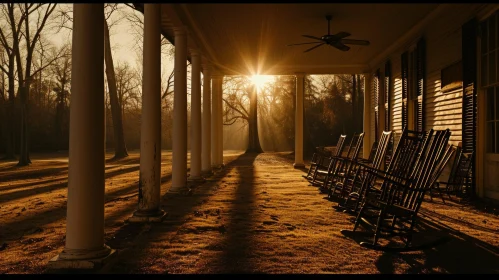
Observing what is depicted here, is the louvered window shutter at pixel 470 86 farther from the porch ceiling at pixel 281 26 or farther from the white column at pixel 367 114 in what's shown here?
the white column at pixel 367 114

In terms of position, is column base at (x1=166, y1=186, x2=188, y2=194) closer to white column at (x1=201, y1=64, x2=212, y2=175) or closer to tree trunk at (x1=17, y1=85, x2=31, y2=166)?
white column at (x1=201, y1=64, x2=212, y2=175)

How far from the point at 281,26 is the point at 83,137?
724 cm

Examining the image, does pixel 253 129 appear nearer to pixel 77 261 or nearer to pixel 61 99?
pixel 61 99

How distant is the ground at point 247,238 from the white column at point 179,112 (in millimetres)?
429

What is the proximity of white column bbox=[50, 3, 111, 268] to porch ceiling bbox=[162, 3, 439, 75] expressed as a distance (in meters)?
3.60

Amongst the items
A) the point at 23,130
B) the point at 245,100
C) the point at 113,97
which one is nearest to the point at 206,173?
the point at 23,130

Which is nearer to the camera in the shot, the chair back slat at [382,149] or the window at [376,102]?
the chair back slat at [382,149]

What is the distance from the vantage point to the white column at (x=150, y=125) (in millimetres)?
5926

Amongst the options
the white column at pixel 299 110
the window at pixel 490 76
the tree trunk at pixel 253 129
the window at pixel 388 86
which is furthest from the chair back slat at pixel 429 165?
the tree trunk at pixel 253 129

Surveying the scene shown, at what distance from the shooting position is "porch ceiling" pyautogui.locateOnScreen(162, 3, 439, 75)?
8719mm

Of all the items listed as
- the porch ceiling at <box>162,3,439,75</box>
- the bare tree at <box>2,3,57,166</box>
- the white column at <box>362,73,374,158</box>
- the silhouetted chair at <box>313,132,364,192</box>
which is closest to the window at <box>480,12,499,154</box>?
the porch ceiling at <box>162,3,439,75</box>

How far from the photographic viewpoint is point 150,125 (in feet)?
19.4

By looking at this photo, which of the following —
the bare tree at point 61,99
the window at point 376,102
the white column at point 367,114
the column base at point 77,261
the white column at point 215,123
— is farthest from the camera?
the bare tree at point 61,99

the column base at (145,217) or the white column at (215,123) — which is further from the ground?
the white column at (215,123)
